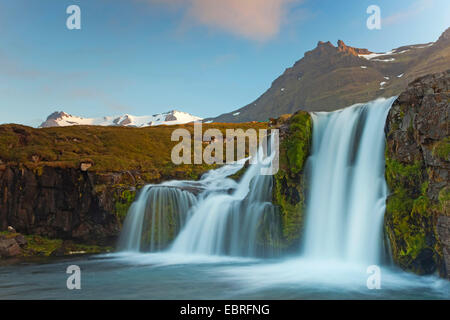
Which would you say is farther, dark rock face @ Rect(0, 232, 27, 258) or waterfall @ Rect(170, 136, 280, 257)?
dark rock face @ Rect(0, 232, 27, 258)

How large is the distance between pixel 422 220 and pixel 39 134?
39216mm

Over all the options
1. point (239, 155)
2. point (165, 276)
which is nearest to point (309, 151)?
point (165, 276)

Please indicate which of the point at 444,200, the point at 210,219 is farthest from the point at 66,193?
the point at 444,200

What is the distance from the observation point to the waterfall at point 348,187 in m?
16.8

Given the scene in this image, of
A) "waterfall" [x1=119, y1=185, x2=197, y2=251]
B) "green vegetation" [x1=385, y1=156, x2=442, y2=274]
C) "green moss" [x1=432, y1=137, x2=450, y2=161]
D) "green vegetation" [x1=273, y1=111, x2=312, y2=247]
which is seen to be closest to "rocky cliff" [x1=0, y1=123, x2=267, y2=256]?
"waterfall" [x1=119, y1=185, x2=197, y2=251]

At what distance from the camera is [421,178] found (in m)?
14.4

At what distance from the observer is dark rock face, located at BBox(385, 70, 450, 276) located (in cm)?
1277

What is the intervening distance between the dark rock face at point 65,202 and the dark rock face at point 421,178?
63.3 feet

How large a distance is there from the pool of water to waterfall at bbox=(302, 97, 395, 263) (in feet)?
3.64

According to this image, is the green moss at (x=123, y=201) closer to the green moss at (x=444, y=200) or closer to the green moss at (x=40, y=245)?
the green moss at (x=40, y=245)

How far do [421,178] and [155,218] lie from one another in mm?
17981

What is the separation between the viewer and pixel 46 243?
27.5 m

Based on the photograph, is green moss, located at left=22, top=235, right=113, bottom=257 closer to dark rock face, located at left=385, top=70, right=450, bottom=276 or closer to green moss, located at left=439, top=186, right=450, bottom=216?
dark rock face, located at left=385, top=70, right=450, bottom=276

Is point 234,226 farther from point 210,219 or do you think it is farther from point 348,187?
point 348,187
